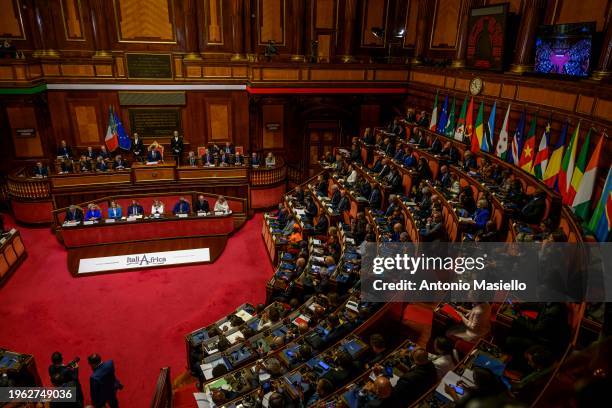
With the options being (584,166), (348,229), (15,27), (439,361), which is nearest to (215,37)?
(15,27)

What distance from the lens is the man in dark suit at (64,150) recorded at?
1257 centimetres

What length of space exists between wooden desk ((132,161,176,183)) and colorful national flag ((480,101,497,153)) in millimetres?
8550

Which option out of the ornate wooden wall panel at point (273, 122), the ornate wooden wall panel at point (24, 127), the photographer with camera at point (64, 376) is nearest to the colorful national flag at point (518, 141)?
the ornate wooden wall panel at point (273, 122)

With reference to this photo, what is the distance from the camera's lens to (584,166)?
643 cm

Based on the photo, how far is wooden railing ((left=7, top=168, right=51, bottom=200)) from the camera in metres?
11.3

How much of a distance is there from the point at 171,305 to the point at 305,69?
8.02 m

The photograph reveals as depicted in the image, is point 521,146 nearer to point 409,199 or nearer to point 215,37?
point 409,199

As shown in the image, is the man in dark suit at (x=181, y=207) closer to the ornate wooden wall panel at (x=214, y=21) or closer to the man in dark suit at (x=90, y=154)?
the man in dark suit at (x=90, y=154)

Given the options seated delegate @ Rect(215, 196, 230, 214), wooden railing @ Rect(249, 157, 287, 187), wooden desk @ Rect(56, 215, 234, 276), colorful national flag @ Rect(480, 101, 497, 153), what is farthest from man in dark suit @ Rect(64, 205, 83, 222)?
colorful national flag @ Rect(480, 101, 497, 153)

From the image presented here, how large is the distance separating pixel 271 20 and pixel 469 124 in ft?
24.6

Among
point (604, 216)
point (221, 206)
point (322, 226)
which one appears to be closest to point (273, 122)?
point (221, 206)

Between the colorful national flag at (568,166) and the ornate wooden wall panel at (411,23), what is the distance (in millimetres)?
8631

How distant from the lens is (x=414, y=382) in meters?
4.09

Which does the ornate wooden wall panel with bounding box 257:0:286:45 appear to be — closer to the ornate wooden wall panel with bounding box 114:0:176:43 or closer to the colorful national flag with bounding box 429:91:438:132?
the ornate wooden wall panel with bounding box 114:0:176:43
